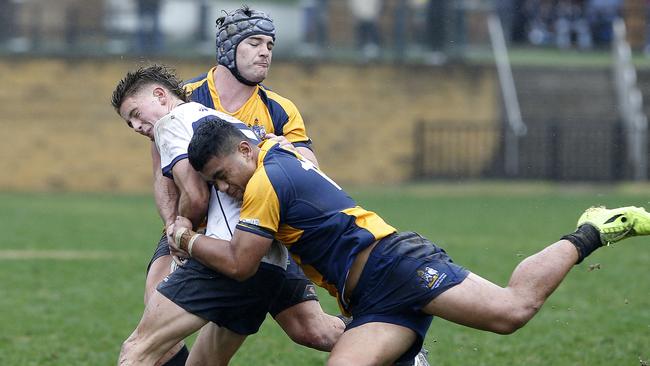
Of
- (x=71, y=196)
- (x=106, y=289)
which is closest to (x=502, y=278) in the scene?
(x=106, y=289)

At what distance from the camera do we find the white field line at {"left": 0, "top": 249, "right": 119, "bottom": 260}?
13562mm

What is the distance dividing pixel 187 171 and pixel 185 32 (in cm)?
1810

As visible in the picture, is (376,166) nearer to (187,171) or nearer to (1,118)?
(1,118)

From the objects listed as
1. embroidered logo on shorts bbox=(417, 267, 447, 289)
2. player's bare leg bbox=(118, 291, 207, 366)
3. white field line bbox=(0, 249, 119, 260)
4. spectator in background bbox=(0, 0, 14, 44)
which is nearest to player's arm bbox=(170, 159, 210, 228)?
player's bare leg bbox=(118, 291, 207, 366)

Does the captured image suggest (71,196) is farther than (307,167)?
Yes

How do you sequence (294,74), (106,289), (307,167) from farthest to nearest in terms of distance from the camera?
(294,74), (106,289), (307,167)

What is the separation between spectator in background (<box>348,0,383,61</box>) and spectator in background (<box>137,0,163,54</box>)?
A: 393 cm

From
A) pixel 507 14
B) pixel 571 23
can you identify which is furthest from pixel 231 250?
pixel 571 23

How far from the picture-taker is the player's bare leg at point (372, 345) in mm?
5438

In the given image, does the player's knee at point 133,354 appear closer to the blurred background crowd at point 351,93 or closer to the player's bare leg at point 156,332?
the player's bare leg at point 156,332

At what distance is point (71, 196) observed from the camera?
2264 cm

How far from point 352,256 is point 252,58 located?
4.28 ft

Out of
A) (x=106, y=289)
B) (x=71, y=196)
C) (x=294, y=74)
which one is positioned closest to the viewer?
(x=106, y=289)

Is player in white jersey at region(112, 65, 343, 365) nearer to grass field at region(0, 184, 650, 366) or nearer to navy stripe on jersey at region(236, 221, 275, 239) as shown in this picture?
navy stripe on jersey at region(236, 221, 275, 239)
